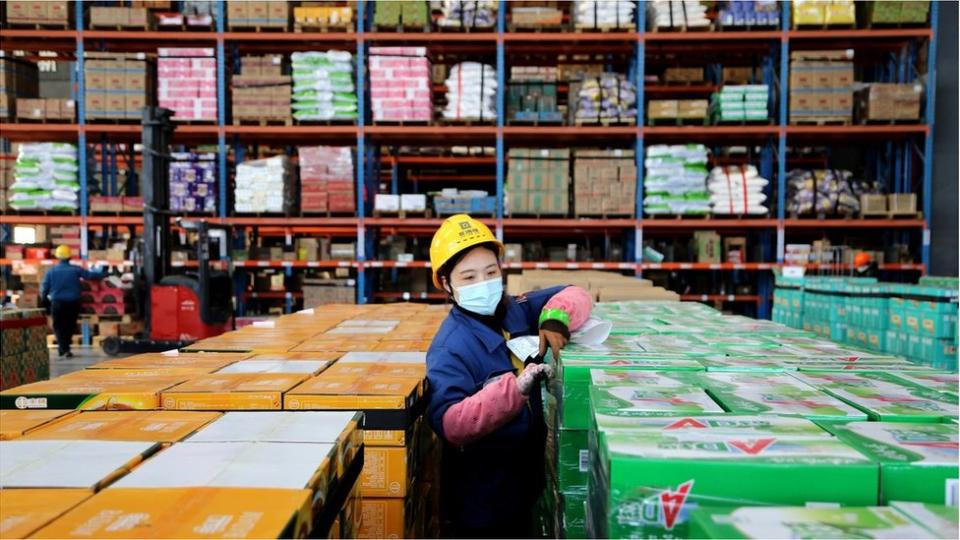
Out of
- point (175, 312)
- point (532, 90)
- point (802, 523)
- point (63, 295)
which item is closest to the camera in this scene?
point (802, 523)

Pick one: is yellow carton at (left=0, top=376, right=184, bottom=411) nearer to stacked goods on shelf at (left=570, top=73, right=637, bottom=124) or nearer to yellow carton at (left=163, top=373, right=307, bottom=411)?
yellow carton at (left=163, top=373, right=307, bottom=411)

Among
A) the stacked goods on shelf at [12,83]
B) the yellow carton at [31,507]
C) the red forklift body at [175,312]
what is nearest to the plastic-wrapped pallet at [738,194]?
the red forklift body at [175,312]

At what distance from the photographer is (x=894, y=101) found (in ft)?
29.9

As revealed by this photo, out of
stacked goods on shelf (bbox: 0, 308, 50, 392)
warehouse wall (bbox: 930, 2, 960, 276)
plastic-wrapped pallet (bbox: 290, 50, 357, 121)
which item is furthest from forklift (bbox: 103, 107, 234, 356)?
warehouse wall (bbox: 930, 2, 960, 276)

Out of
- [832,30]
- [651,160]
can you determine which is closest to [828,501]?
[651,160]

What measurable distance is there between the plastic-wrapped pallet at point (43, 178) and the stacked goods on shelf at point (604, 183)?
7.31 meters

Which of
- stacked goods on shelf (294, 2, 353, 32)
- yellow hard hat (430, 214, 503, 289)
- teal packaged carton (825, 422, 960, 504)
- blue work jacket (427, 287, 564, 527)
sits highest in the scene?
stacked goods on shelf (294, 2, 353, 32)

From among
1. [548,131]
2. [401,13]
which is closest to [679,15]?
[548,131]

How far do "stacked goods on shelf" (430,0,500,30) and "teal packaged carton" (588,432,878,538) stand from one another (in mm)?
9203

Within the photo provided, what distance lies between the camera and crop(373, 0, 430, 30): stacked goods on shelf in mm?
9391

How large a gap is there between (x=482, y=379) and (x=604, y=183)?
723 cm

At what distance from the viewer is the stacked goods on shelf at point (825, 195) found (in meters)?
9.24

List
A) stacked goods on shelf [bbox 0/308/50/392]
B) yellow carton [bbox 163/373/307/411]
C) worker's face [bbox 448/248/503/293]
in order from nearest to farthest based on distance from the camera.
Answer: yellow carton [bbox 163/373/307/411] → worker's face [bbox 448/248/503/293] → stacked goods on shelf [bbox 0/308/50/392]

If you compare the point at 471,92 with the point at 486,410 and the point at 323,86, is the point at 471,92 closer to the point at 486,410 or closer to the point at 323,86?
the point at 323,86
